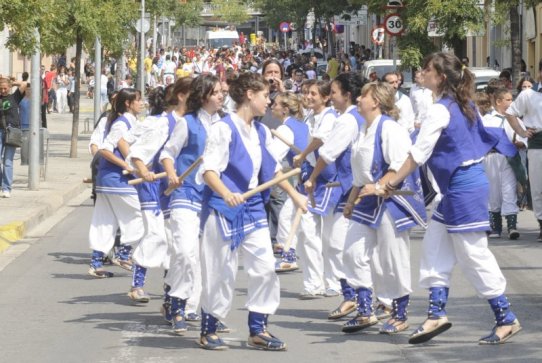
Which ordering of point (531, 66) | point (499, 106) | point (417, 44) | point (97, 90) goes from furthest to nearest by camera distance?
point (531, 66), point (97, 90), point (417, 44), point (499, 106)

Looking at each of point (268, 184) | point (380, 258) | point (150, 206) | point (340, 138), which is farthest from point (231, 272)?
point (150, 206)

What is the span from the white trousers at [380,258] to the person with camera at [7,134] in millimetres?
11457

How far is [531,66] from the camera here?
41969mm

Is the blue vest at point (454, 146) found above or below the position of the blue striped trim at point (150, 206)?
above

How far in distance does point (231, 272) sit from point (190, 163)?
121cm

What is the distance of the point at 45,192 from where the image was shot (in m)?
21.5

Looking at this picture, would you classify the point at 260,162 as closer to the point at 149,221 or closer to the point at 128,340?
the point at 128,340

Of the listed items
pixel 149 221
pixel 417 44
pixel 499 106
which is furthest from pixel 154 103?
pixel 417 44

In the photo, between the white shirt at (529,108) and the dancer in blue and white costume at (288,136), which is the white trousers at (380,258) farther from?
the white shirt at (529,108)

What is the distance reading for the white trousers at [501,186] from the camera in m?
16.3

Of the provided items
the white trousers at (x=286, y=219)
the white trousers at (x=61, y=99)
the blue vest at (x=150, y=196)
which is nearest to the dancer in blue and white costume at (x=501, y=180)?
the white trousers at (x=286, y=219)

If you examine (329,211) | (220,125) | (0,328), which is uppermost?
(220,125)

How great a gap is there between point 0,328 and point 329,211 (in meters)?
2.83

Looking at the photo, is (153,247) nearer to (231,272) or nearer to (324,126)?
(324,126)
